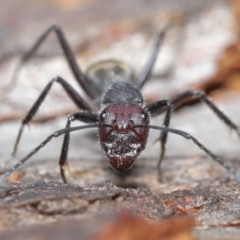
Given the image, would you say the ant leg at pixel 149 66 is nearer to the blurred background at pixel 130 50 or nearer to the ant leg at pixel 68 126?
the blurred background at pixel 130 50

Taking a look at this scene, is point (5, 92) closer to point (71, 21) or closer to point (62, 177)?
point (71, 21)

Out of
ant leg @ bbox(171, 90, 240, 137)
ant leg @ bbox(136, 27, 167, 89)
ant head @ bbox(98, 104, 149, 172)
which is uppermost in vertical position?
ant leg @ bbox(136, 27, 167, 89)

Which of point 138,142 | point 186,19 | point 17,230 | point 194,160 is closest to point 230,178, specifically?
point 194,160

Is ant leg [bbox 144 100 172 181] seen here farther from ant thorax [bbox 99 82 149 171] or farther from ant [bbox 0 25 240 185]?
ant thorax [bbox 99 82 149 171]

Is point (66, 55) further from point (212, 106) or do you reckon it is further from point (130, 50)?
point (212, 106)

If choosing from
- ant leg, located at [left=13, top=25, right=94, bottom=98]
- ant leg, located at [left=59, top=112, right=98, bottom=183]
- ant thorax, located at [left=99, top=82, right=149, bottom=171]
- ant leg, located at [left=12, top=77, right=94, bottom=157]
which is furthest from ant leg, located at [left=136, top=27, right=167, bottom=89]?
ant thorax, located at [left=99, top=82, right=149, bottom=171]

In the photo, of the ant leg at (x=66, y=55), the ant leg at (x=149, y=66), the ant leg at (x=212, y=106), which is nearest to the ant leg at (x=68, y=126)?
the ant leg at (x=212, y=106)

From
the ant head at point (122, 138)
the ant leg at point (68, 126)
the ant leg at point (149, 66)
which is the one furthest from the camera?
the ant leg at point (149, 66)

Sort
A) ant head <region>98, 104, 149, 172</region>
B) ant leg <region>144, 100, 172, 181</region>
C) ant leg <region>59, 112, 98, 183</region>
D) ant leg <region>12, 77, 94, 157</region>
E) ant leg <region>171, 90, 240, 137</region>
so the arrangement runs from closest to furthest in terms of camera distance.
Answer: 1. ant head <region>98, 104, 149, 172</region>
2. ant leg <region>59, 112, 98, 183</region>
3. ant leg <region>144, 100, 172, 181</region>
4. ant leg <region>12, 77, 94, 157</region>
5. ant leg <region>171, 90, 240, 137</region>

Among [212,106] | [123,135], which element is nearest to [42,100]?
[123,135]
